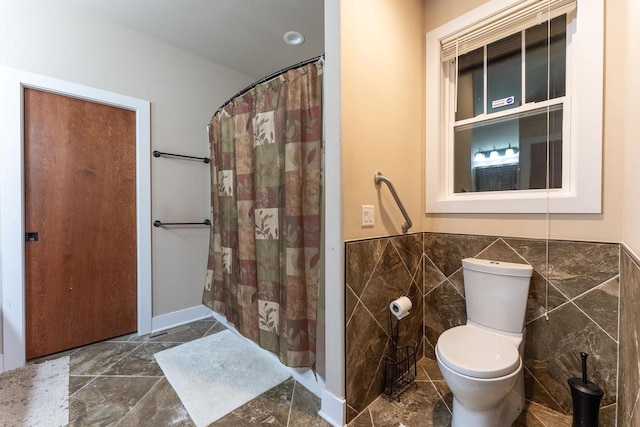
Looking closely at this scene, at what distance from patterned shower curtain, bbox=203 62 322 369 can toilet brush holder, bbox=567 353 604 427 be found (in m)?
1.24

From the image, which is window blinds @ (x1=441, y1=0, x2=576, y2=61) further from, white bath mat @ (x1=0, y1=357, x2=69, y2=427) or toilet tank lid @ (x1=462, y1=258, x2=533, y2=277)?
white bath mat @ (x1=0, y1=357, x2=69, y2=427)

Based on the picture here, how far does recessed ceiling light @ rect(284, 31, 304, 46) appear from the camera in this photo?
223 centimetres

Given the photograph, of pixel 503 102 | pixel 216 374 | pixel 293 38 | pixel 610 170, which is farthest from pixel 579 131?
pixel 216 374

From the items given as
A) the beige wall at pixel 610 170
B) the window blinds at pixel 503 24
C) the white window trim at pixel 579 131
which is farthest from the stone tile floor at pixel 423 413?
the window blinds at pixel 503 24

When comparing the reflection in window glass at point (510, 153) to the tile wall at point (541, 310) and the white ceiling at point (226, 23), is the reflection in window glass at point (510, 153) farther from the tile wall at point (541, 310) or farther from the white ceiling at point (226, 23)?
the white ceiling at point (226, 23)

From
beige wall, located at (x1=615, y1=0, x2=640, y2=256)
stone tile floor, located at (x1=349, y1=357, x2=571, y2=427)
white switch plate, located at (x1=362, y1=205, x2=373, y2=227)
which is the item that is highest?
beige wall, located at (x1=615, y1=0, x2=640, y2=256)

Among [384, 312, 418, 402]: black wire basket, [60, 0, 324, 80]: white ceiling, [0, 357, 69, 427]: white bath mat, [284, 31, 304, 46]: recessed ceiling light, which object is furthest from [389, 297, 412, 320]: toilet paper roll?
[284, 31, 304, 46]: recessed ceiling light

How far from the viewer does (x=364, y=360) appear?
134 centimetres

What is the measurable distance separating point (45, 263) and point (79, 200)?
0.51m

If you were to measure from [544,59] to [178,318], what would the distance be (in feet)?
11.1

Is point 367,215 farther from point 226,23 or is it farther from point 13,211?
point 13,211

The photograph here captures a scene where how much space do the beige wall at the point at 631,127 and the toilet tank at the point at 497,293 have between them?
0.43 metres

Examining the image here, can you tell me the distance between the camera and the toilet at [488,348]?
41.2 inches

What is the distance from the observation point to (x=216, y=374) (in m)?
1.68
